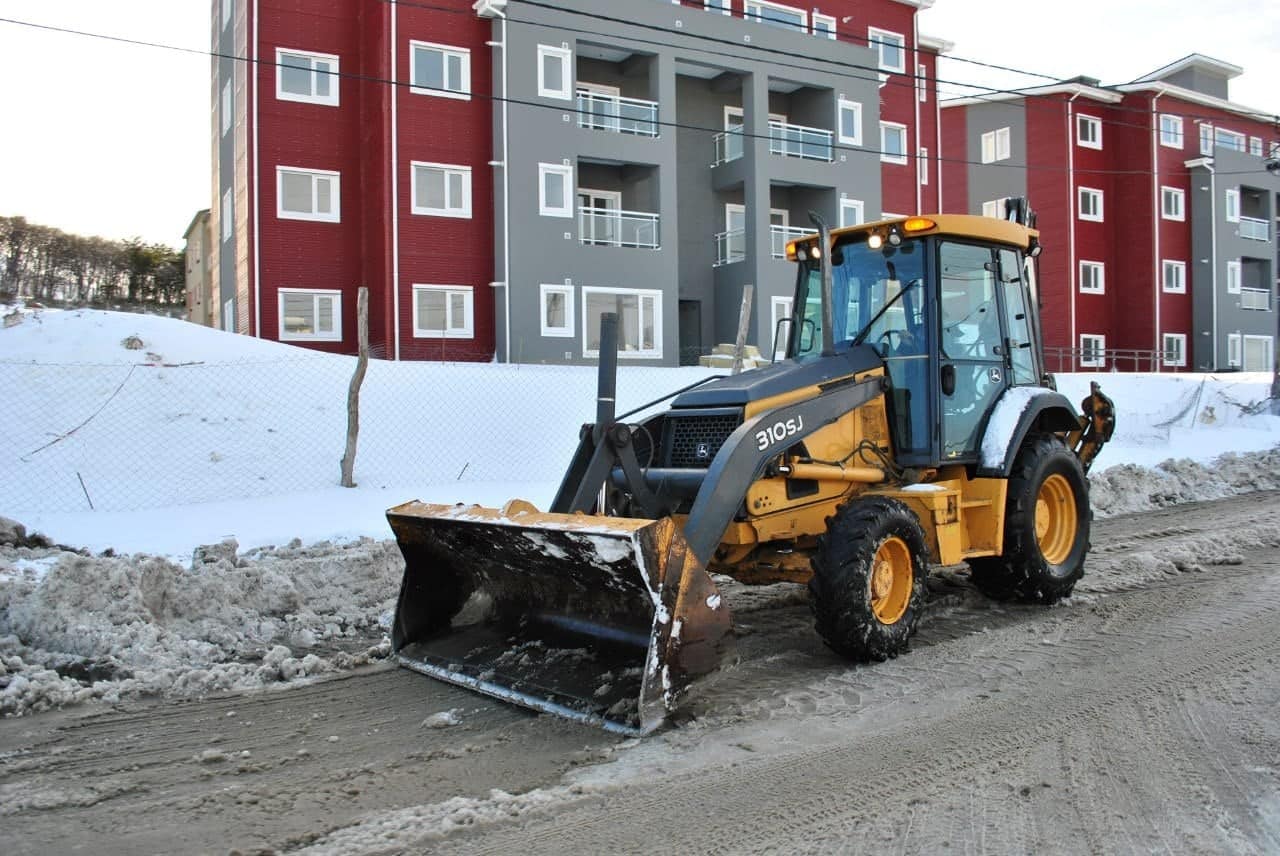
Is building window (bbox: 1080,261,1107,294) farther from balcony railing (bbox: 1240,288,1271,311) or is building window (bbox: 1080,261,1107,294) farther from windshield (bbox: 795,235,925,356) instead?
windshield (bbox: 795,235,925,356)

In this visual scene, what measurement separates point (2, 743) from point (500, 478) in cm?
887

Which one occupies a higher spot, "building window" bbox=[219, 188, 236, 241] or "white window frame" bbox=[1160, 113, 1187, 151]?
"white window frame" bbox=[1160, 113, 1187, 151]

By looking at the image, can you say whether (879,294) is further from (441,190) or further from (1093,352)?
(1093,352)

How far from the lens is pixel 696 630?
4781 millimetres

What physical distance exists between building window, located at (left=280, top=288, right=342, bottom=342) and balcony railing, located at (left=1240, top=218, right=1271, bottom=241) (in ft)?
114

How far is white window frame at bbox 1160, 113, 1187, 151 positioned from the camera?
3797 centimetres

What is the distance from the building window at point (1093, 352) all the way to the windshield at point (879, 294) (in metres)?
31.7

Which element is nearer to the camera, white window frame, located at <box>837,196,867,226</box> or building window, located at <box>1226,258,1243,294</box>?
white window frame, located at <box>837,196,867,226</box>

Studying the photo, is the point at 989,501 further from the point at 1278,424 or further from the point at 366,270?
the point at 366,270

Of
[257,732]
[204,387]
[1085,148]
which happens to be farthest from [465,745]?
[1085,148]

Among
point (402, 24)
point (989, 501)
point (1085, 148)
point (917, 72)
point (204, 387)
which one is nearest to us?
point (989, 501)

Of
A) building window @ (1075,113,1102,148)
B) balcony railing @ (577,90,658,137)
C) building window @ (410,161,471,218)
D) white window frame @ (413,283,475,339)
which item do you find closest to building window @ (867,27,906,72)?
balcony railing @ (577,90,658,137)

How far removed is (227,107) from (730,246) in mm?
13656

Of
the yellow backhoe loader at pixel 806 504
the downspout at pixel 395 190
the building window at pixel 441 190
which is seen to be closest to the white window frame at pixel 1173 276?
the building window at pixel 441 190
